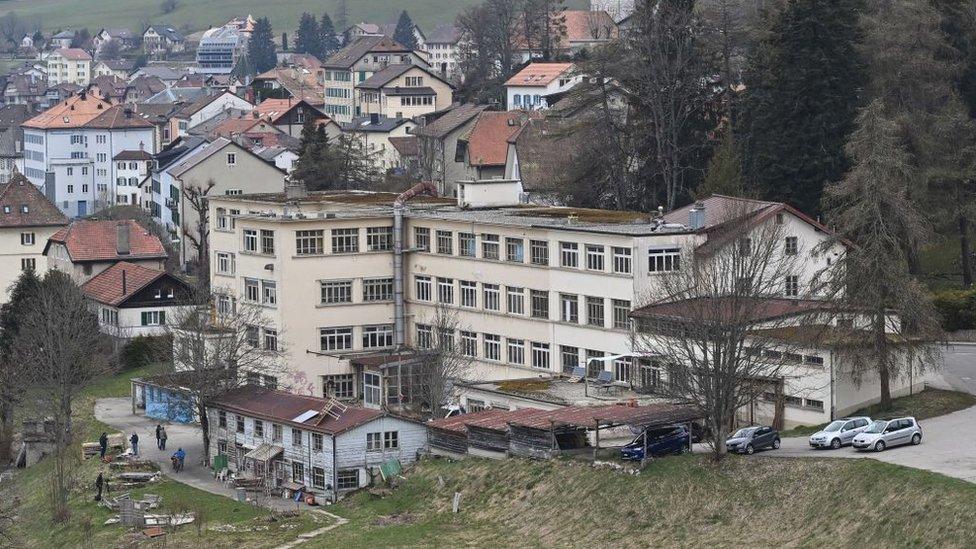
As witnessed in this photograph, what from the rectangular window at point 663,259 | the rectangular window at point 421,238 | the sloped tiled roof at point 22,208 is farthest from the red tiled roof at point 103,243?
the rectangular window at point 663,259

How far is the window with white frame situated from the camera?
2916 inches

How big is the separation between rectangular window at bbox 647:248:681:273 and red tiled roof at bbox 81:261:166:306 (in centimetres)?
3412

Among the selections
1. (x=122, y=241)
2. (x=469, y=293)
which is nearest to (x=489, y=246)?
(x=469, y=293)

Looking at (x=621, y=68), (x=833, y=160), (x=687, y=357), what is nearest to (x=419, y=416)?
(x=687, y=357)

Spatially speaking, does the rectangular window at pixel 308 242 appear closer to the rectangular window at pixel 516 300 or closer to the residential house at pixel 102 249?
the rectangular window at pixel 516 300

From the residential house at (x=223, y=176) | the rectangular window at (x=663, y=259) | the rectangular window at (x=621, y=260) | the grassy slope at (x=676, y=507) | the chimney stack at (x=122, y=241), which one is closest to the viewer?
the grassy slope at (x=676, y=507)

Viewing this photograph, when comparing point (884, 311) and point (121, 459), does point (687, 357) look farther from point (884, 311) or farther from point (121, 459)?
point (121, 459)

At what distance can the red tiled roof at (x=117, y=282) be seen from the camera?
99500 millimetres

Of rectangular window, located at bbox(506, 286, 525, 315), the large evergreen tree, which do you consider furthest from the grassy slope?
the large evergreen tree

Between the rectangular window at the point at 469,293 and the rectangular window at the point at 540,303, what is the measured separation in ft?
11.0

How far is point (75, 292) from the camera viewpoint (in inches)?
3629

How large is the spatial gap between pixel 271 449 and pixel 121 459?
7.05 meters

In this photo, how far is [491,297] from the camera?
80.0 metres

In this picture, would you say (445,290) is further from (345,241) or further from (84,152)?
(84,152)
